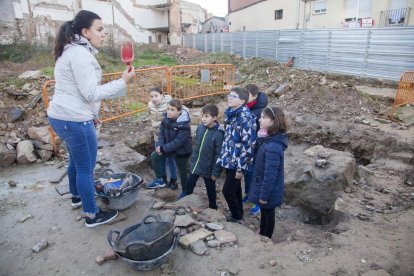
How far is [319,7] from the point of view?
16.6 metres

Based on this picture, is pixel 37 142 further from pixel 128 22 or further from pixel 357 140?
pixel 128 22

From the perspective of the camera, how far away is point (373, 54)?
8.61 metres

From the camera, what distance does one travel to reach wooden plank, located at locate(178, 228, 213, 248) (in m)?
2.75

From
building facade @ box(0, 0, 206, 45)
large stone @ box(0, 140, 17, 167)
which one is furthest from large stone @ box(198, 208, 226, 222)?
building facade @ box(0, 0, 206, 45)

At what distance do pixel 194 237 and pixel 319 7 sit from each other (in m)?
17.6

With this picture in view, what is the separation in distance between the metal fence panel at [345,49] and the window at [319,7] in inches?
228

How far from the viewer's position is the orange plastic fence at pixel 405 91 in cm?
680

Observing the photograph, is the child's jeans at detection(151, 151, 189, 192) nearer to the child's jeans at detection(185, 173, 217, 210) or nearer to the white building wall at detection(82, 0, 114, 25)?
the child's jeans at detection(185, 173, 217, 210)

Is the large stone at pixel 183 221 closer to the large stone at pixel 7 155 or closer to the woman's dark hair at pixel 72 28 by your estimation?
the woman's dark hair at pixel 72 28

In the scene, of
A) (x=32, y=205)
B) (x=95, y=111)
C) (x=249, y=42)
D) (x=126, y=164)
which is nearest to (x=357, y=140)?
(x=126, y=164)

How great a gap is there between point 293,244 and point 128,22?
2019cm

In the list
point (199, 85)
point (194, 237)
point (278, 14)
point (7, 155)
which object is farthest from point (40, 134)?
point (278, 14)

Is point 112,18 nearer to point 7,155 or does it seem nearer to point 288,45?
point 288,45

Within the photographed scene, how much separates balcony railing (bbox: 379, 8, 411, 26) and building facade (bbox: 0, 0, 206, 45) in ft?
47.3
